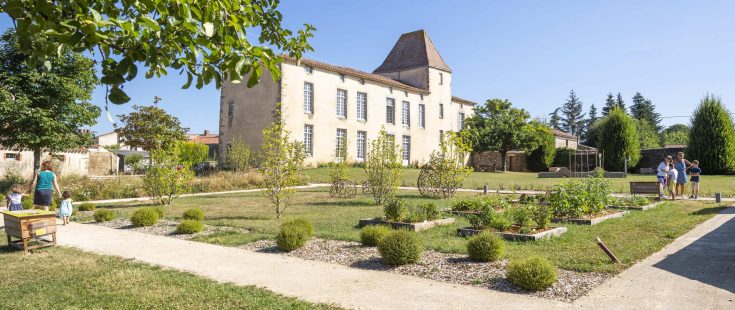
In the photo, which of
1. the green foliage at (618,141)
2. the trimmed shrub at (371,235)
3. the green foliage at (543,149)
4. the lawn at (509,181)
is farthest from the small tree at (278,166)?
the green foliage at (543,149)

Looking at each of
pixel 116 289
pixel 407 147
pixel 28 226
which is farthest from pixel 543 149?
pixel 116 289

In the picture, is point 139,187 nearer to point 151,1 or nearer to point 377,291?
point 377,291

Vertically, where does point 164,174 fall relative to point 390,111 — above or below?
below

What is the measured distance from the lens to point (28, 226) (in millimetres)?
8047

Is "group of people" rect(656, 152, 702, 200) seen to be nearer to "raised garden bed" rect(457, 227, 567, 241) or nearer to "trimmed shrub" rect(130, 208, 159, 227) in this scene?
"raised garden bed" rect(457, 227, 567, 241)

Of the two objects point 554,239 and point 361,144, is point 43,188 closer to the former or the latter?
point 554,239

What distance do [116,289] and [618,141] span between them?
41033 millimetres

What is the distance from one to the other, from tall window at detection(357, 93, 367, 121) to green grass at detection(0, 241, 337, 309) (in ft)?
110

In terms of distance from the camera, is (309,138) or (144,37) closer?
(144,37)

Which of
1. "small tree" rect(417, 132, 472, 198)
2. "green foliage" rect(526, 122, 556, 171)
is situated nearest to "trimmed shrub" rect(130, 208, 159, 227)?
"small tree" rect(417, 132, 472, 198)

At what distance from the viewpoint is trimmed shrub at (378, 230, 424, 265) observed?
6680 millimetres

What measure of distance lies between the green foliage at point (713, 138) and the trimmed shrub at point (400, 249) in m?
37.3

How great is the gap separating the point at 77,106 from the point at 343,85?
20.0 meters

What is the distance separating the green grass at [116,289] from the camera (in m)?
4.97
